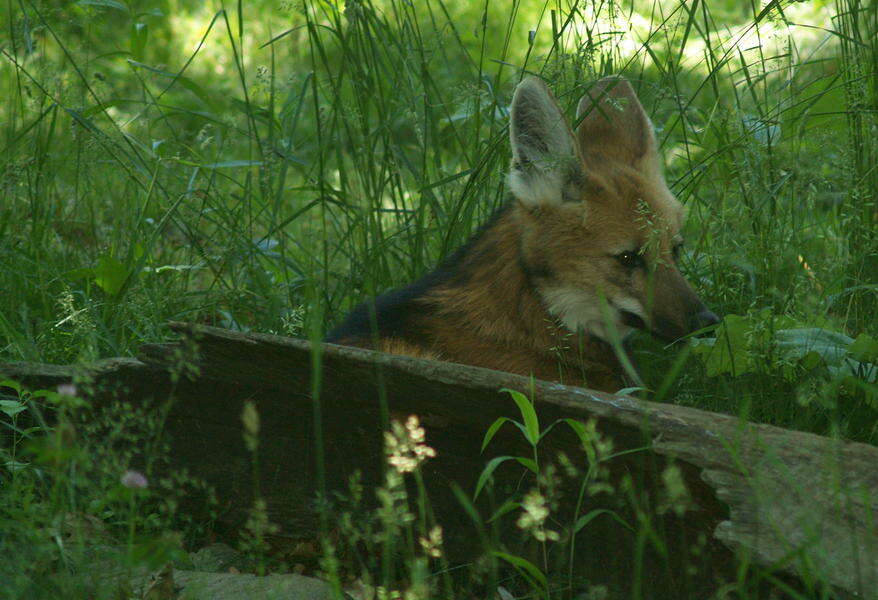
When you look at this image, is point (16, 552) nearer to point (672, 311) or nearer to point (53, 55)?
point (672, 311)

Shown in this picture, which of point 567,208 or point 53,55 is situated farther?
point 53,55

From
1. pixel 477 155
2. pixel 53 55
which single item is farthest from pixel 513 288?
pixel 53 55

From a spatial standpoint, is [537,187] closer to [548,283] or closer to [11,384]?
[548,283]

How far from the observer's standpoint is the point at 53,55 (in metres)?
7.21

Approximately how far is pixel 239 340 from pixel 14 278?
62.7 inches

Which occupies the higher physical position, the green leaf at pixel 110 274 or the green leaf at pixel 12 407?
the green leaf at pixel 110 274

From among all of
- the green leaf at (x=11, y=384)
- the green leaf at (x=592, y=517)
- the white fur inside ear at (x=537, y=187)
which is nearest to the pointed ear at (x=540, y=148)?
the white fur inside ear at (x=537, y=187)

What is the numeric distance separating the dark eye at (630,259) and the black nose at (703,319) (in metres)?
0.25

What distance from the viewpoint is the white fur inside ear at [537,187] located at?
3.27 m

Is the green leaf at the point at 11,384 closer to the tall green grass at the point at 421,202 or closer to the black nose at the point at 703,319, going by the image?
the tall green grass at the point at 421,202

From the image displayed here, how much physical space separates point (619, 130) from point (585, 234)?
26.6 inches

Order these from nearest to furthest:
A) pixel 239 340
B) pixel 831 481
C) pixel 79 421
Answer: pixel 831 481 → pixel 239 340 → pixel 79 421

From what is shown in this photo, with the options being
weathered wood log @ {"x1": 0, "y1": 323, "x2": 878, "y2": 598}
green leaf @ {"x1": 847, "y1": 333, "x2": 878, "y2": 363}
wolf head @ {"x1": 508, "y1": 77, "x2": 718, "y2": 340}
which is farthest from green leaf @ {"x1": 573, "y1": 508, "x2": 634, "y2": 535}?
wolf head @ {"x1": 508, "y1": 77, "x2": 718, "y2": 340}

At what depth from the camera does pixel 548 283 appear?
10.4ft
